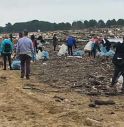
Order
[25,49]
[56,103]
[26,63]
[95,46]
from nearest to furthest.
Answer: [56,103], [25,49], [26,63], [95,46]

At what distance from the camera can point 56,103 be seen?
1328cm

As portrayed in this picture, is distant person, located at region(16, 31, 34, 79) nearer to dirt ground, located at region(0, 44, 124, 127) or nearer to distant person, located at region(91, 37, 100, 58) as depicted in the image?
dirt ground, located at region(0, 44, 124, 127)

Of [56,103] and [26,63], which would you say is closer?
[56,103]

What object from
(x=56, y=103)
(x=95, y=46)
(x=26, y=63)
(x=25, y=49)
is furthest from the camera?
(x=95, y=46)

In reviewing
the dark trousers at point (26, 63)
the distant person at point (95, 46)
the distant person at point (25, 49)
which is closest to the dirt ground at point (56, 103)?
the dark trousers at point (26, 63)

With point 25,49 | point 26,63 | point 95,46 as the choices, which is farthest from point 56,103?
point 95,46

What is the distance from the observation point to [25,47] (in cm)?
1922

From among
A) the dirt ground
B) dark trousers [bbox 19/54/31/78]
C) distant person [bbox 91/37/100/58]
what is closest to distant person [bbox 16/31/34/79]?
dark trousers [bbox 19/54/31/78]

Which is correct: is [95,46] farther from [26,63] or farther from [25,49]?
[25,49]

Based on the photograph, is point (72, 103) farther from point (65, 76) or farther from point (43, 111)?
point (65, 76)

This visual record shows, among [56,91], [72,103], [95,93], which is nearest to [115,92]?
[95,93]

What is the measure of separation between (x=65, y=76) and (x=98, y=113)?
949 centimetres

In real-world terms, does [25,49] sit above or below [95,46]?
above

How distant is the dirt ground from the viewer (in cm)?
1080
